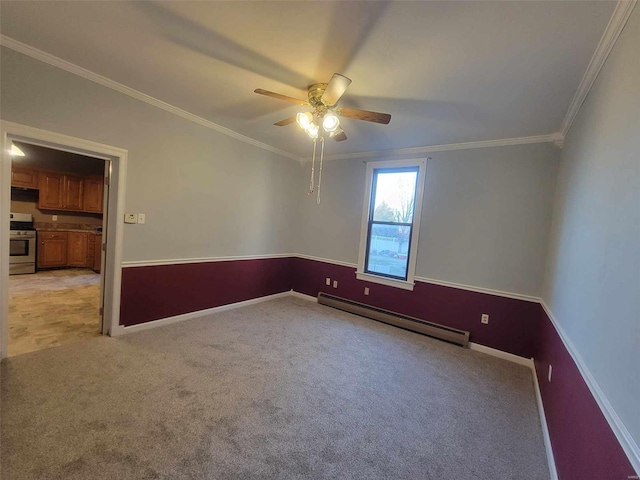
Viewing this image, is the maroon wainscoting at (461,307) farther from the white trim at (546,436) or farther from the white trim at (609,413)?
the white trim at (609,413)

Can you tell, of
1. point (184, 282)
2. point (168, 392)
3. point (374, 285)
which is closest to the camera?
point (168, 392)

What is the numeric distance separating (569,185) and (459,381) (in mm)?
1986

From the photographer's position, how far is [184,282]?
3.48 meters

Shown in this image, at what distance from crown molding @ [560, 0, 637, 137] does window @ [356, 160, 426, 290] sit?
1.70m

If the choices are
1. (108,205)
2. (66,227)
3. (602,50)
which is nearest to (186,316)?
(108,205)

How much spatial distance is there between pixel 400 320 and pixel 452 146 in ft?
8.01

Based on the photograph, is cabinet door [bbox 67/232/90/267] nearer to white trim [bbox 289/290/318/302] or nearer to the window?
white trim [bbox 289/290/318/302]

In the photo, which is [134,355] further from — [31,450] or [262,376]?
[262,376]

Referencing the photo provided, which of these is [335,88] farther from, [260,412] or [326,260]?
[326,260]

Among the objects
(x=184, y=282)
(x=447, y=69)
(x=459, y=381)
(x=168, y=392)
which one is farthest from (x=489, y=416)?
(x=184, y=282)

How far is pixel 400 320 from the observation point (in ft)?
12.5

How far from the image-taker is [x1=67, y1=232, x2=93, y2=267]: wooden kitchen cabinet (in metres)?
6.14

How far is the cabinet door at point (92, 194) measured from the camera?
20.6ft

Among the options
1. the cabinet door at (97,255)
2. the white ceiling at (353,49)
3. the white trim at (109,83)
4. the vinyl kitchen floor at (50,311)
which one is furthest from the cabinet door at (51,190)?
the white ceiling at (353,49)
